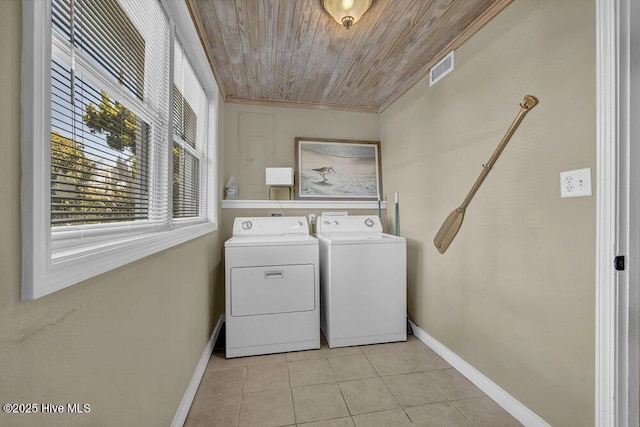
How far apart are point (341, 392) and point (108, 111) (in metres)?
1.86

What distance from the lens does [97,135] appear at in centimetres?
81

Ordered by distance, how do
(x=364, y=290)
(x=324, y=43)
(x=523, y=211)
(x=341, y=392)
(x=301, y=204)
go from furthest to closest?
(x=301, y=204)
(x=364, y=290)
(x=324, y=43)
(x=341, y=392)
(x=523, y=211)

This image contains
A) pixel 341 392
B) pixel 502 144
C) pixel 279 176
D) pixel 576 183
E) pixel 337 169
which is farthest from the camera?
pixel 337 169

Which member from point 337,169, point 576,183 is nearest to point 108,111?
point 576,183

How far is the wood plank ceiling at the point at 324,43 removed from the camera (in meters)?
1.62

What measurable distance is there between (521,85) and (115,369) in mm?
2141

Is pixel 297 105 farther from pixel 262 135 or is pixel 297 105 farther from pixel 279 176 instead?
pixel 279 176

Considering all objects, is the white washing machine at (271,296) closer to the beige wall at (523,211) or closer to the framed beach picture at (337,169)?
the framed beach picture at (337,169)

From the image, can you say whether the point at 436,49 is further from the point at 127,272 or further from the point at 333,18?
the point at 127,272

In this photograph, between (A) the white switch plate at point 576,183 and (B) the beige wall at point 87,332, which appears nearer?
(B) the beige wall at point 87,332

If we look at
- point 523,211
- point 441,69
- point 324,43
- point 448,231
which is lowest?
point 448,231

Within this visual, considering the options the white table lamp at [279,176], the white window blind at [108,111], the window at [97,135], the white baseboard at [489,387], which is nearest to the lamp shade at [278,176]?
the white table lamp at [279,176]

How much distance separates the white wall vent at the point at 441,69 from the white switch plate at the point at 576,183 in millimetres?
1175

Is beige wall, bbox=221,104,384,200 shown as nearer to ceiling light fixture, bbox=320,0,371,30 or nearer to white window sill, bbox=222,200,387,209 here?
white window sill, bbox=222,200,387,209
